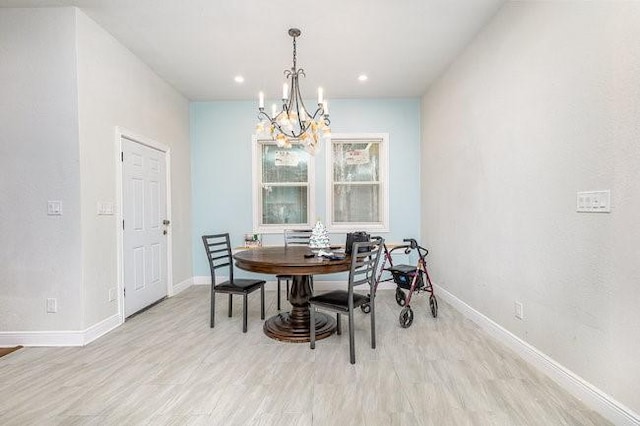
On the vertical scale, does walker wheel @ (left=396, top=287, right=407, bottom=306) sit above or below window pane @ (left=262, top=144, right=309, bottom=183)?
below

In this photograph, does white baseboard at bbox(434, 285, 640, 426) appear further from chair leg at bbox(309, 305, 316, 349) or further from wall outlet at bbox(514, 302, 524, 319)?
chair leg at bbox(309, 305, 316, 349)

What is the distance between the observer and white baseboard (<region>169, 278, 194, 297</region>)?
14.2 ft

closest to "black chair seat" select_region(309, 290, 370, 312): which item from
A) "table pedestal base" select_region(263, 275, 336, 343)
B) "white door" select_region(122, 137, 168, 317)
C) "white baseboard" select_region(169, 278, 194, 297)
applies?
"table pedestal base" select_region(263, 275, 336, 343)

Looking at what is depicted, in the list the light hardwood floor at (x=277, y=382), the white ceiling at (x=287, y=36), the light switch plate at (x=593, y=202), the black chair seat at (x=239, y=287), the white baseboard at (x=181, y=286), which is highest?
the white ceiling at (x=287, y=36)

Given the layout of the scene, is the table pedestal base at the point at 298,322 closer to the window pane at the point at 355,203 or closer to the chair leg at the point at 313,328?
the chair leg at the point at 313,328

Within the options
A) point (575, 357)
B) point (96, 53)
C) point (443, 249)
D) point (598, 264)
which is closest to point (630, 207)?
point (598, 264)

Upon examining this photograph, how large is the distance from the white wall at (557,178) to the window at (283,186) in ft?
7.60

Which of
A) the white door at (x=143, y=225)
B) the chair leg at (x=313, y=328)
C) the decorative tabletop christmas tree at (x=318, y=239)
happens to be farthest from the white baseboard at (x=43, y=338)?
the decorative tabletop christmas tree at (x=318, y=239)

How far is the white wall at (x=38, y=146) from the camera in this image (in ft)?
8.94

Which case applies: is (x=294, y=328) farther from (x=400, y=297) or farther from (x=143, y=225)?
(x=143, y=225)

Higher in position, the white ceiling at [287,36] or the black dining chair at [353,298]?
the white ceiling at [287,36]

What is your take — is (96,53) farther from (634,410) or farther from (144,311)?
(634,410)

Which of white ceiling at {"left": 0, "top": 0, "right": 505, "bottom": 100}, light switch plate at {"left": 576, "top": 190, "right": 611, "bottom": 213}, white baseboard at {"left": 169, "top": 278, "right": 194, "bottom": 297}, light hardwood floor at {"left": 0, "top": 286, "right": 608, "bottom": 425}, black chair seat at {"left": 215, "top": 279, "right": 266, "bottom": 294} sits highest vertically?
white ceiling at {"left": 0, "top": 0, "right": 505, "bottom": 100}

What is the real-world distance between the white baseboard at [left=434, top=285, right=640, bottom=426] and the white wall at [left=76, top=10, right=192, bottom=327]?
355 cm
